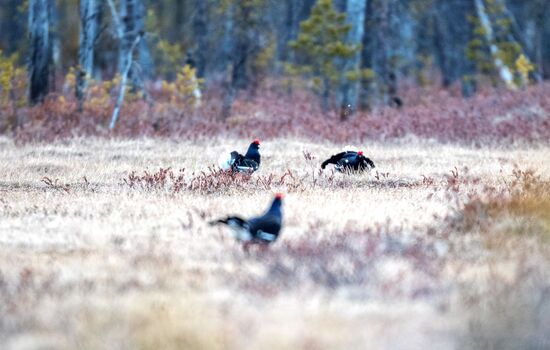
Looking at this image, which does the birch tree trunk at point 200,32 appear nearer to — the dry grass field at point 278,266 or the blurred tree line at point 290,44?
the blurred tree line at point 290,44

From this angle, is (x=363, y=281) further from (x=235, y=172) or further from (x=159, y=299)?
(x=235, y=172)

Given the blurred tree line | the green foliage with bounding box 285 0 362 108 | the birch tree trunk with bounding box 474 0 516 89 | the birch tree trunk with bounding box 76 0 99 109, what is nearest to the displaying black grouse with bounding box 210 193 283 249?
the blurred tree line

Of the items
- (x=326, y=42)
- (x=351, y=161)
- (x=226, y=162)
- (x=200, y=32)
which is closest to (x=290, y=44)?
(x=326, y=42)

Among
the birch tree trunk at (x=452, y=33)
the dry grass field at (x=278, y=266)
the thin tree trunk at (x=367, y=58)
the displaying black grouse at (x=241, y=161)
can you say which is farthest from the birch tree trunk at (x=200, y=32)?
the dry grass field at (x=278, y=266)

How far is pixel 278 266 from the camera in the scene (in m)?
7.24

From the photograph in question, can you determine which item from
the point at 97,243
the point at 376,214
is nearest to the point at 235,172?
the point at 376,214

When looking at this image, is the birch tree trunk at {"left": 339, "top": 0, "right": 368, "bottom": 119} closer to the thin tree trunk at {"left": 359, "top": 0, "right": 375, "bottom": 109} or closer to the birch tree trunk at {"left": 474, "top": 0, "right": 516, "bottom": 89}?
the thin tree trunk at {"left": 359, "top": 0, "right": 375, "bottom": 109}

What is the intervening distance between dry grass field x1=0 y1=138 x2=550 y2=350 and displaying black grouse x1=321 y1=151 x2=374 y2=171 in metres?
0.20

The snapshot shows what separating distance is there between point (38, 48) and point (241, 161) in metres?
11.0

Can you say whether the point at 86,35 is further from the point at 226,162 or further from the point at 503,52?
the point at 503,52

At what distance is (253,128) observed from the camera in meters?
19.6

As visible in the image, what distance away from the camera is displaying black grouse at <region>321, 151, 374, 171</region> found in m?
13.2

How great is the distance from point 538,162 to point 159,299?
400 inches

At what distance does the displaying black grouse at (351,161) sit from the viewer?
1323 centimetres
